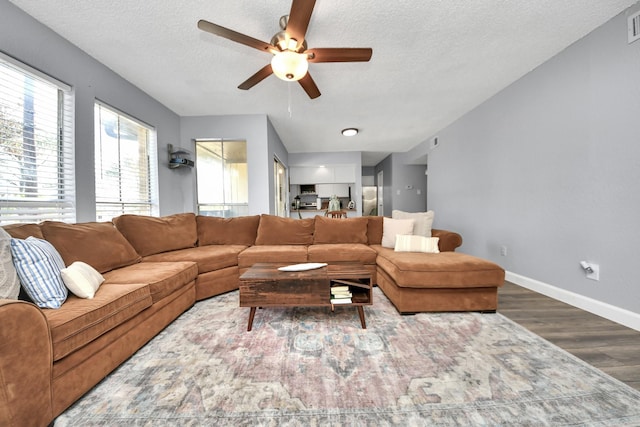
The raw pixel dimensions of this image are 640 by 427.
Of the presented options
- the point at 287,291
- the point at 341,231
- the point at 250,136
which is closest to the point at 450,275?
the point at 287,291

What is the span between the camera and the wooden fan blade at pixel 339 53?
1896 millimetres

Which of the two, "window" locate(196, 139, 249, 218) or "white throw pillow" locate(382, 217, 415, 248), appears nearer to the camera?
"white throw pillow" locate(382, 217, 415, 248)

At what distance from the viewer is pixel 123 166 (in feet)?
9.96

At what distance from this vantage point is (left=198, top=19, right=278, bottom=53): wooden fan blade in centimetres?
167

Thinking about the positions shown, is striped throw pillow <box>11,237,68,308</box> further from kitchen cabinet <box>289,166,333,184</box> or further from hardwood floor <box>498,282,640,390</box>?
kitchen cabinet <box>289,166,333,184</box>

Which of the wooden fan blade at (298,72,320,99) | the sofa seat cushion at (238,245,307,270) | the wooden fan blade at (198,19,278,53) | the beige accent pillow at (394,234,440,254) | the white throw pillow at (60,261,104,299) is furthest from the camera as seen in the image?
the sofa seat cushion at (238,245,307,270)

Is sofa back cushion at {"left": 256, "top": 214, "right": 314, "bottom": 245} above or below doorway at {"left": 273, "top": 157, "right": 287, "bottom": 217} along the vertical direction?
below

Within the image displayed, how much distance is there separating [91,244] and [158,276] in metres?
0.67

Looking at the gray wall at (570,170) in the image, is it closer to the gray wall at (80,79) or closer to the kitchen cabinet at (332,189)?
the kitchen cabinet at (332,189)

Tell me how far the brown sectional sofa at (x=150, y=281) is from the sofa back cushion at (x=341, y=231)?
0.05ft

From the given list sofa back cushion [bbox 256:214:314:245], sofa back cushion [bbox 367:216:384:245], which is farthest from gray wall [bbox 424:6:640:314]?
sofa back cushion [bbox 256:214:314:245]

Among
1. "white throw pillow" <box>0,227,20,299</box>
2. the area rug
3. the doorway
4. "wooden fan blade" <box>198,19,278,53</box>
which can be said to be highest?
"wooden fan blade" <box>198,19,278,53</box>

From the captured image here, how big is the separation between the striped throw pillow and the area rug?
1.83ft

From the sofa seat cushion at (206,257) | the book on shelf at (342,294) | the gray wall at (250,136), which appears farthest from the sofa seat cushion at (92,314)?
the gray wall at (250,136)
